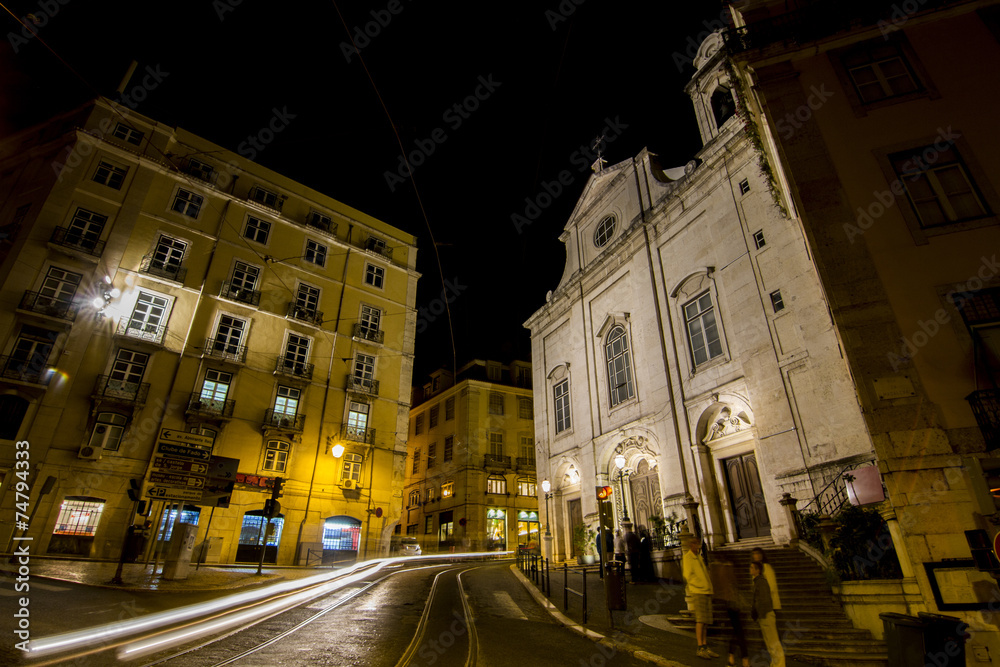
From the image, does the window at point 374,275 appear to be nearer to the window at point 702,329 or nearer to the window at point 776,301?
the window at point 702,329

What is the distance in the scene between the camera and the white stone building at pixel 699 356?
1260 centimetres

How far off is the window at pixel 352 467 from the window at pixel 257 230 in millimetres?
13248

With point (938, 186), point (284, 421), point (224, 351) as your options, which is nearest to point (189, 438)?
point (284, 421)

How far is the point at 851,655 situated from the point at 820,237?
25.7 feet

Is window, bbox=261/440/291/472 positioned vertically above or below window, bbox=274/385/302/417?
below

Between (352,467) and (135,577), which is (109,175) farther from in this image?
(135,577)

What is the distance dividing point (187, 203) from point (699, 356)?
2630 cm

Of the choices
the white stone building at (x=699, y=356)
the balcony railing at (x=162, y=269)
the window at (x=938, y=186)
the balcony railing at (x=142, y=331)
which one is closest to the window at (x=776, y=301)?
the white stone building at (x=699, y=356)

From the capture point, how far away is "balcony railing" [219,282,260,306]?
78.9 feet

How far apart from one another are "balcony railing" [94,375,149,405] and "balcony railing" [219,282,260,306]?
5.68 m

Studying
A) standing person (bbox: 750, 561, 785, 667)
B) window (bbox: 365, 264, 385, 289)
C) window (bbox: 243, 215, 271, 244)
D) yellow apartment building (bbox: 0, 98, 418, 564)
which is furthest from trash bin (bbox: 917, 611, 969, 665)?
window (bbox: 243, 215, 271, 244)

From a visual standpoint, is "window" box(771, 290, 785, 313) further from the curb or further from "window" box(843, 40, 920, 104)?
the curb

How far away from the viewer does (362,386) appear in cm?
2686

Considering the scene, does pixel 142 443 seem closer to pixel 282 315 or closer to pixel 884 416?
pixel 282 315
